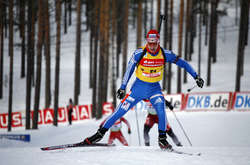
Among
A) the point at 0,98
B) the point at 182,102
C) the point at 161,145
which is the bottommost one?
the point at 0,98

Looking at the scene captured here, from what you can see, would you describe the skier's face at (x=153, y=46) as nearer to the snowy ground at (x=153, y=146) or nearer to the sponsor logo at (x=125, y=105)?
the sponsor logo at (x=125, y=105)

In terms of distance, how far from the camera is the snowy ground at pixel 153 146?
5.02 metres

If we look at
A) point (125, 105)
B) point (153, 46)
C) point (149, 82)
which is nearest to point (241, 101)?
point (149, 82)

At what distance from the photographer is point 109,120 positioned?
6234mm

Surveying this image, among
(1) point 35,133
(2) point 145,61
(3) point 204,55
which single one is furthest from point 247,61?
(2) point 145,61

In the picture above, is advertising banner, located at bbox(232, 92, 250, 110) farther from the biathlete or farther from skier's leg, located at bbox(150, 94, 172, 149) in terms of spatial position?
skier's leg, located at bbox(150, 94, 172, 149)

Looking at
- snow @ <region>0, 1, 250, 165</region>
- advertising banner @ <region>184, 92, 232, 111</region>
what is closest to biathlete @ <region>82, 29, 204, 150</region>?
snow @ <region>0, 1, 250, 165</region>

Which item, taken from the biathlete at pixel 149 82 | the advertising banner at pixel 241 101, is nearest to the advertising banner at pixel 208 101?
the advertising banner at pixel 241 101

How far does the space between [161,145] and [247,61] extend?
31480mm

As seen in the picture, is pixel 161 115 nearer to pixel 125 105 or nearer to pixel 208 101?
pixel 125 105

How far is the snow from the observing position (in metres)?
5.11

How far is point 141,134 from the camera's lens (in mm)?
14555

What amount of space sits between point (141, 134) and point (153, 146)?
7882mm

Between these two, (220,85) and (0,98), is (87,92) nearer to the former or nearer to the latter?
(0,98)
